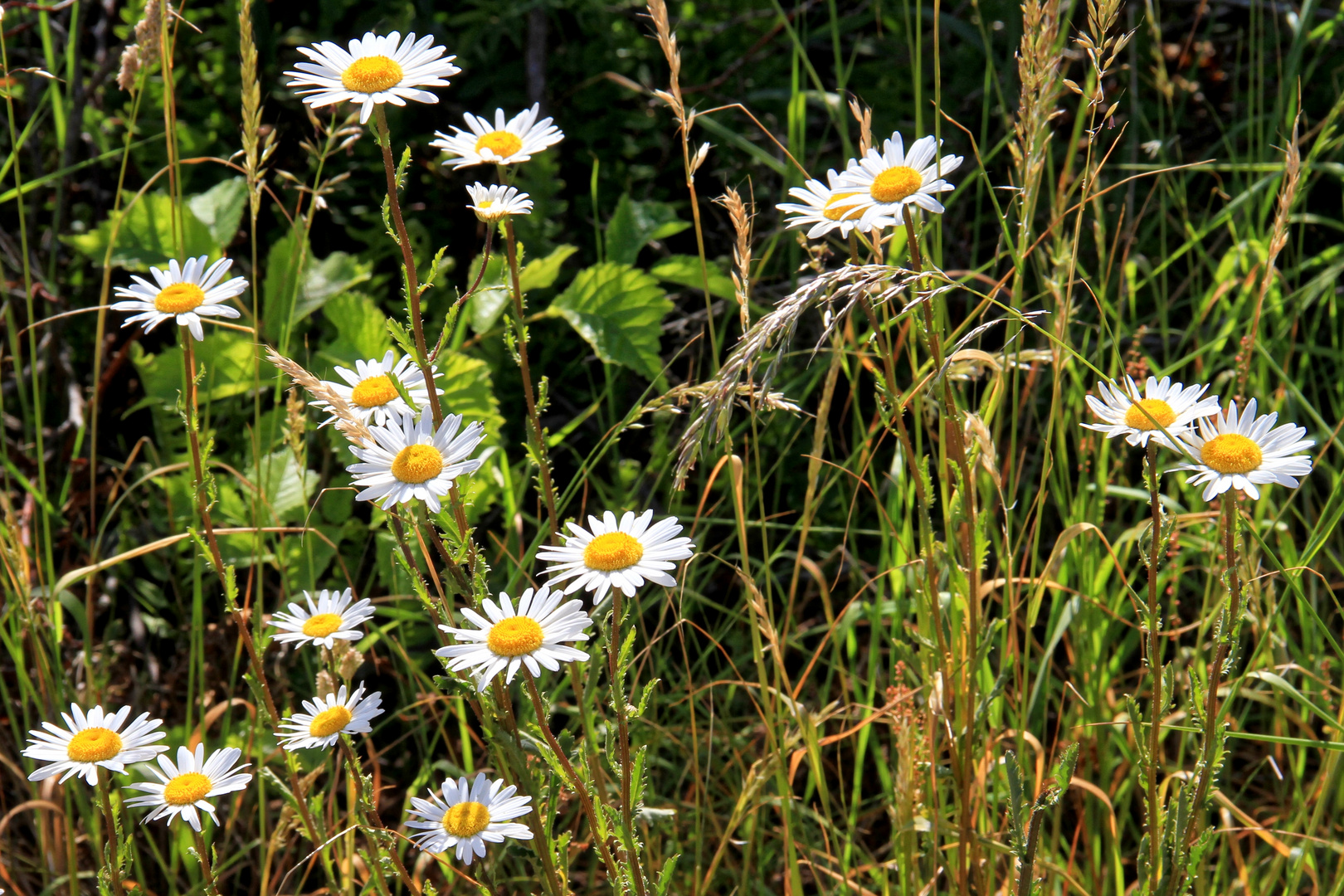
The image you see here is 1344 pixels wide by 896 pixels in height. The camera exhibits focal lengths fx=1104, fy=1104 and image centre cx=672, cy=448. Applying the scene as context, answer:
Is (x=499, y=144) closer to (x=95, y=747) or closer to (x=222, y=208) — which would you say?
(x=95, y=747)

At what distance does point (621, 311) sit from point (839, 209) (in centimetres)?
88

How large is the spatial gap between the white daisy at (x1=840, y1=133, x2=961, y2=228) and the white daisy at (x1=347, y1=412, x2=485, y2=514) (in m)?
0.52

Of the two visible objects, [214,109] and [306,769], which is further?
[214,109]

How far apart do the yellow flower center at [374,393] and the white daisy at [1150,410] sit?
2.68 ft

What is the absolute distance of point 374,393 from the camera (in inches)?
53.8

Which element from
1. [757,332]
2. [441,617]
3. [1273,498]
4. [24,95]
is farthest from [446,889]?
[24,95]

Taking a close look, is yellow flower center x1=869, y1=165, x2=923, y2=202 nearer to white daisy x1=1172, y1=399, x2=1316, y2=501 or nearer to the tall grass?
the tall grass

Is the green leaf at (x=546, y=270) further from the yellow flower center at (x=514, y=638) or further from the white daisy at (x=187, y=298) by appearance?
the yellow flower center at (x=514, y=638)

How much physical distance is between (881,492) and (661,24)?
1.34m

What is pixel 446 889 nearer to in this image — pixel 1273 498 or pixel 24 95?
pixel 1273 498

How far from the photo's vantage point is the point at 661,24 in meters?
1.39

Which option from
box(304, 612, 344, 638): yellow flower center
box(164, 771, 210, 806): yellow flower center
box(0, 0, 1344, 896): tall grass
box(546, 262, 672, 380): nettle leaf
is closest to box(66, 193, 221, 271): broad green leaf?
box(0, 0, 1344, 896): tall grass

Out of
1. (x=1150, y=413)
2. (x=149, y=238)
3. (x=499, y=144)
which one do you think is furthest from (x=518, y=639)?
(x=149, y=238)

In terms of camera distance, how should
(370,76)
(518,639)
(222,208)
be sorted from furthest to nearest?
(222,208) < (370,76) < (518,639)
